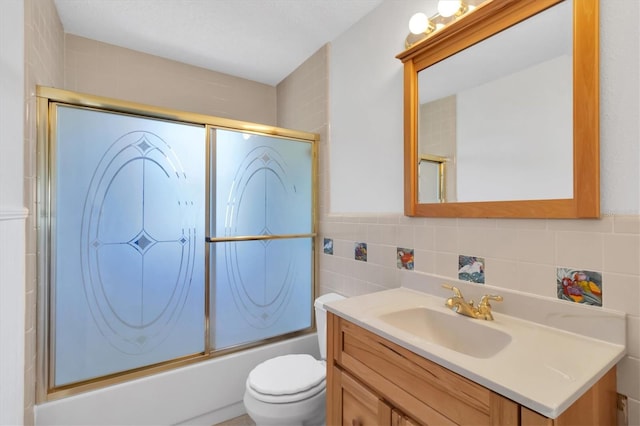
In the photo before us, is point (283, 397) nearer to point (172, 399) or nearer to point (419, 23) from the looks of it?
point (172, 399)

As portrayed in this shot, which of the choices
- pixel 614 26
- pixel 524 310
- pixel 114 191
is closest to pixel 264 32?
pixel 114 191

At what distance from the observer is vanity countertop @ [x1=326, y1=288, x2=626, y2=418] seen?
0.65 m

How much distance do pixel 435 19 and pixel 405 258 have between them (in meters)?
1.11

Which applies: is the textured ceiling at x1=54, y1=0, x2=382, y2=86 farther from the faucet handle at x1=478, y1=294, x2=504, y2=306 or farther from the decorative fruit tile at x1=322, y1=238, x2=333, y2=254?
the faucet handle at x1=478, y1=294, x2=504, y2=306

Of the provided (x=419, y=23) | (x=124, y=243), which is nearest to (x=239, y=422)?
(x=124, y=243)

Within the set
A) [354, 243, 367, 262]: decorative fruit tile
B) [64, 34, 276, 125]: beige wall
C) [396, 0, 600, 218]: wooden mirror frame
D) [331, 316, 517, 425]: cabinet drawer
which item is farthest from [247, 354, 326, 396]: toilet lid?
[64, 34, 276, 125]: beige wall

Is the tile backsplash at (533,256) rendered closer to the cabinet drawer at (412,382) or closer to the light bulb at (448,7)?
the cabinet drawer at (412,382)

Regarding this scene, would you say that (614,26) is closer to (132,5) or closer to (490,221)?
(490,221)

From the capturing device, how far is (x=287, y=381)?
144cm

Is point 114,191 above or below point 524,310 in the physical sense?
above

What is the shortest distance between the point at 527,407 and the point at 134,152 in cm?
188

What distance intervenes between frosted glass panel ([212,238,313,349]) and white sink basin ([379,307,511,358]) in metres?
1.10

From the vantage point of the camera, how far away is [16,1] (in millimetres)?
1167

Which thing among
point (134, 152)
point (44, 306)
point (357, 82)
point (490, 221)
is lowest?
point (44, 306)
